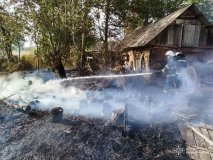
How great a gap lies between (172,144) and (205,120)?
93.9 inches

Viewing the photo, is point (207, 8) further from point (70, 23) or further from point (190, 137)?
point (190, 137)

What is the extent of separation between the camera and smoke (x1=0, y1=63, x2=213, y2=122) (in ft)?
33.1

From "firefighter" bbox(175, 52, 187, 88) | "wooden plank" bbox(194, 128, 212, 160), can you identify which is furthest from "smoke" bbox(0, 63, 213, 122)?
"wooden plank" bbox(194, 128, 212, 160)

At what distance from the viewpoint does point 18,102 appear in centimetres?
1220

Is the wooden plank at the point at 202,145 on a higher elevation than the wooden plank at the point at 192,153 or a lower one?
higher

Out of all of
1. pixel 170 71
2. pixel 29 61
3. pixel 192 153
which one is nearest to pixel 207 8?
pixel 29 61

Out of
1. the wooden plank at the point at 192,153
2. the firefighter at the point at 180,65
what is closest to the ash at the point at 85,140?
the wooden plank at the point at 192,153

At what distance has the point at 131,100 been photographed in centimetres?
1146

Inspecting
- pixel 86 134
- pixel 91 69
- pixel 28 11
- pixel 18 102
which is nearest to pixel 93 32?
pixel 91 69

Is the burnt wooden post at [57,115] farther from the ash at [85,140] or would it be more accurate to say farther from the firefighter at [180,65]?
the firefighter at [180,65]

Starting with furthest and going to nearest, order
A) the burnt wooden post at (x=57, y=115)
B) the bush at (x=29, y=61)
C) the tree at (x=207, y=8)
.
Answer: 1. the tree at (x=207, y=8)
2. the bush at (x=29, y=61)
3. the burnt wooden post at (x=57, y=115)

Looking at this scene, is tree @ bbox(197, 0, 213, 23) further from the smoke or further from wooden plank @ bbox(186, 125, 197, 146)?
wooden plank @ bbox(186, 125, 197, 146)

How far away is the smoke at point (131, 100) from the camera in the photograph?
33.1ft

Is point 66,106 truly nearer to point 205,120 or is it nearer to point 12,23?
point 205,120
